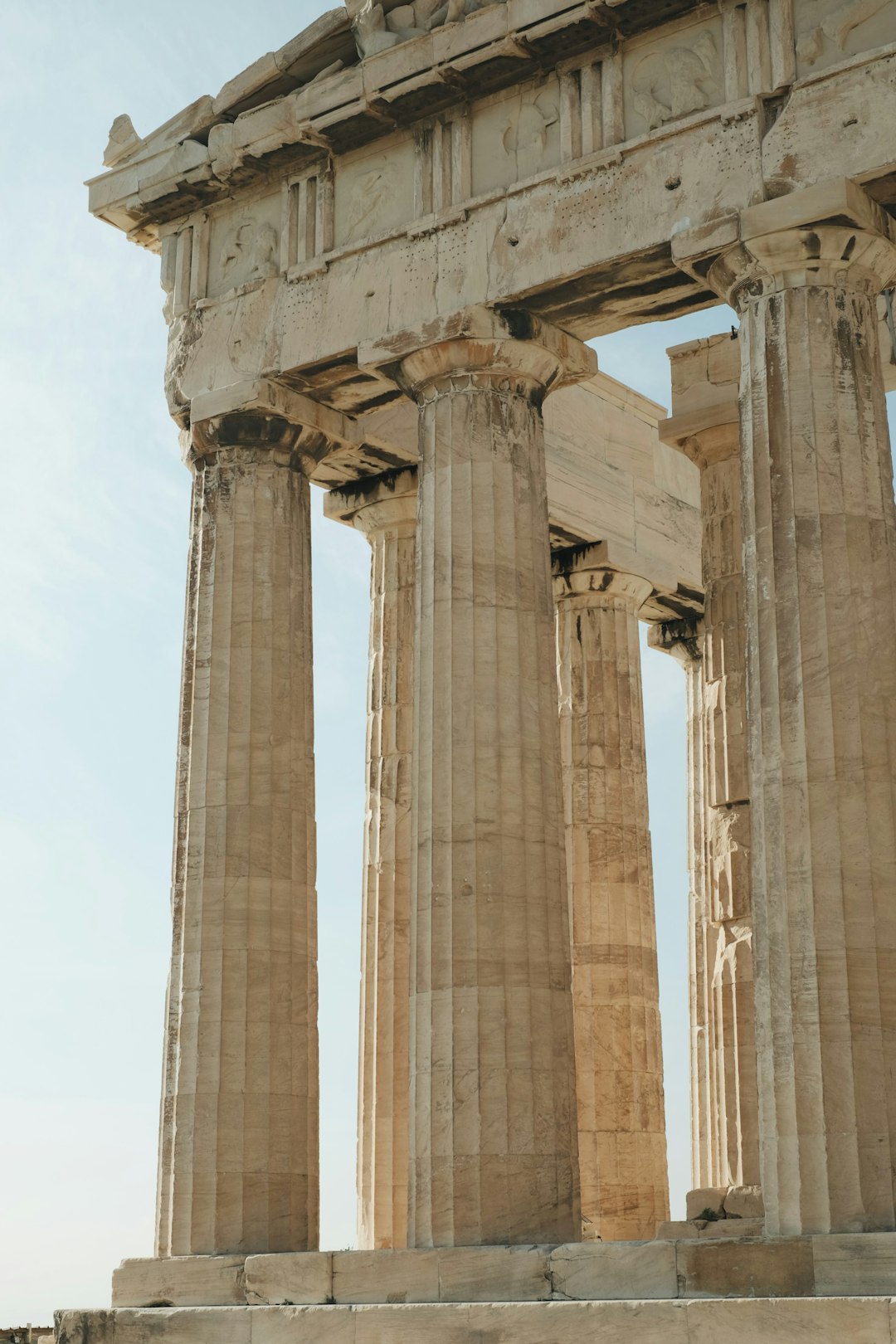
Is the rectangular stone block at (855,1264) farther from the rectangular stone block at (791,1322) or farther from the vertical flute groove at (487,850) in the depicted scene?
the vertical flute groove at (487,850)

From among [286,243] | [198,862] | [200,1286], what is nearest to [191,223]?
[286,243]

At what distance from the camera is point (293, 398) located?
3409 centimetres

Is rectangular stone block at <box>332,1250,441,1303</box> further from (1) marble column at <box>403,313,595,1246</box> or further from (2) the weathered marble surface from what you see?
(1) marble column at <box>403,313,595,1246</box>

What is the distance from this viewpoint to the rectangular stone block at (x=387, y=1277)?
88.7ft

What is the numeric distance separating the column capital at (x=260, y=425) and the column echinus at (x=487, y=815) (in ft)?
9.35

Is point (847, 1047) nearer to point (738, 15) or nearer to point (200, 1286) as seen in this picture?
point (200, 1286)

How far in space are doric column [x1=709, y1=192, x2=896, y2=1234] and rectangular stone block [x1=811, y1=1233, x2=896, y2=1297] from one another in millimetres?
502

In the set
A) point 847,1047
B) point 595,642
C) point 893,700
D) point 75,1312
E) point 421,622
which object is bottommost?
point 75,1312

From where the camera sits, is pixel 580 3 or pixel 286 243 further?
pixel 286 243

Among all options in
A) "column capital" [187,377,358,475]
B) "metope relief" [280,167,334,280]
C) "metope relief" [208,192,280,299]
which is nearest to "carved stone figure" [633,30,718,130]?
"metope relief" [280,167,334,280]

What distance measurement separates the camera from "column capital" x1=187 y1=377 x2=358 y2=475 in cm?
3375

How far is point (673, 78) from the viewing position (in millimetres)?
29641

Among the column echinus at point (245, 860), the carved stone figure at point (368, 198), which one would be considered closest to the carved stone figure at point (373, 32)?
the carved stone figure at point (368, 198)

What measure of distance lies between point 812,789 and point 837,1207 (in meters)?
5.12
